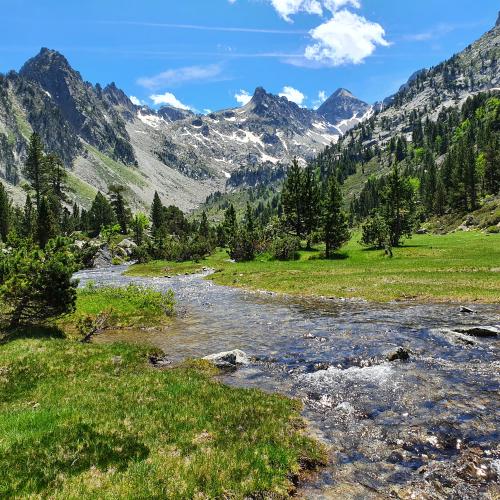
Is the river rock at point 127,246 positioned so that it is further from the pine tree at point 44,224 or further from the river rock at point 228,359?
the river rock at point 228,359

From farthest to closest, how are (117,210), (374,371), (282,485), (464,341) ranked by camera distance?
(117,210) < (464,341) < (374,371) < (282,485)

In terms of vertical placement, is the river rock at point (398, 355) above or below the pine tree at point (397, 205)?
below

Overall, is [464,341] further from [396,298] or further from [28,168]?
[28,168]

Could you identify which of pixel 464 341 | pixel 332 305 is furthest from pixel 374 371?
pixel 332 305

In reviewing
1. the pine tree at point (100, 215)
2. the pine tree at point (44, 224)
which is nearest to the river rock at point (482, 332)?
the pine tree at point (44, 224)

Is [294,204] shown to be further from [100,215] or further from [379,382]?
[100,215]

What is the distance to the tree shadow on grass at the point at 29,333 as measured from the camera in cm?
2202

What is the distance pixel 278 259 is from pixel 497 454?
6603 cm

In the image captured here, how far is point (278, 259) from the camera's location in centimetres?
7656

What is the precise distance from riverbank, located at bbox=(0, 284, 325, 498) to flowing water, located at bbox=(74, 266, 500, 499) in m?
1.37

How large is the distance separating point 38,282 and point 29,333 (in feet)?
9.85

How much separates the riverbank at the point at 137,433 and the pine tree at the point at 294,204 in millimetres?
73548

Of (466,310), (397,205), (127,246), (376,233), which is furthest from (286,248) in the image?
(127,246)

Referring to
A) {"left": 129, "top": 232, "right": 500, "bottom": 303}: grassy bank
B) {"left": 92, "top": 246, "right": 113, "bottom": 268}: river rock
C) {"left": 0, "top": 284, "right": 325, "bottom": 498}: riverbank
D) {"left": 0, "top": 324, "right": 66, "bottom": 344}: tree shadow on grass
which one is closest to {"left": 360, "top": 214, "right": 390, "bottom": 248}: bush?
{"left": 129, "top": 232, "right": 500, "bottom": 303}: grassy bank
